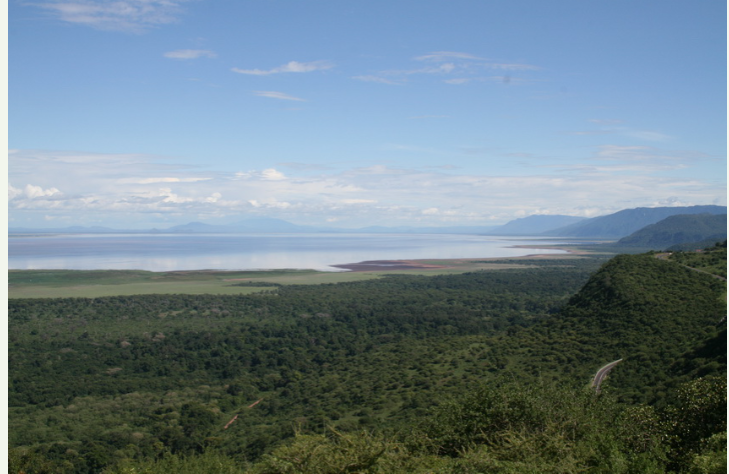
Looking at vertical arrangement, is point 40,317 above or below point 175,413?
above

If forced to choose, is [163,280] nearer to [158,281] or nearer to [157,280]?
[157,280]

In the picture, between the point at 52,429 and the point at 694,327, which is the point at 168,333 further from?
the point at 694,327

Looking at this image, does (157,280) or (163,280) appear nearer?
(157,280)

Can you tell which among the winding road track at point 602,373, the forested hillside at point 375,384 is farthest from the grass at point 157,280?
the winding road track at point 602,373

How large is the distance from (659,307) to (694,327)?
4.36m

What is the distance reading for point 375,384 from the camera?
34594 millimetres

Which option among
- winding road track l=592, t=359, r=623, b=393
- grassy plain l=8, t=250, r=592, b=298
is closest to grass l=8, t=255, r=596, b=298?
grassy plain l=8, t=250, r=592, b=298

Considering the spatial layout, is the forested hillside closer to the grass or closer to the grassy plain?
the grass

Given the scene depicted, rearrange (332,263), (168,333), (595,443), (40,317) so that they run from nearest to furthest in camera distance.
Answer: (595,443) < (168,333) < (40,317) < (332,263)

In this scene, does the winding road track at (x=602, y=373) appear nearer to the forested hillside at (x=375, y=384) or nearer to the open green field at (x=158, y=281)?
the forested hillside at (x=375, y=384)

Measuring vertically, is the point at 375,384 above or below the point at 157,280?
below

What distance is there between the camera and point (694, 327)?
3247 cm

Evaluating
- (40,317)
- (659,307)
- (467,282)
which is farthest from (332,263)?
(659,307)

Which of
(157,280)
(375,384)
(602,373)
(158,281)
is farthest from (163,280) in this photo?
(602,373)
